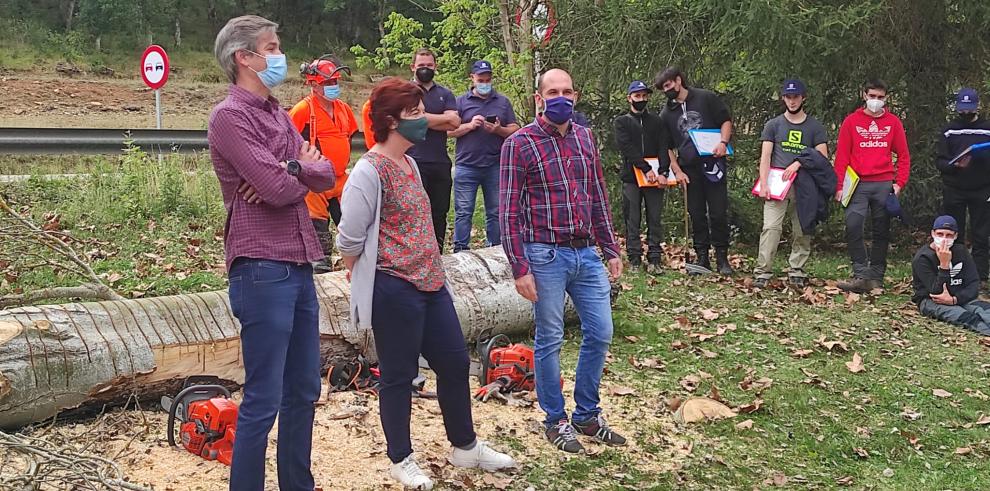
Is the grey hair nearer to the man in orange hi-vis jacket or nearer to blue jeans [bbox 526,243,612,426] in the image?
blue jeans [bbox 526,243,612,426]

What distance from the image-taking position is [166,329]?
5.48m

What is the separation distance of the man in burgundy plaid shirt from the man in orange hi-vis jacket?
370cm

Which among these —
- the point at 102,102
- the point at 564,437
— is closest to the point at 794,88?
the point at 564,437

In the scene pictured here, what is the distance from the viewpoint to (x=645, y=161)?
9.70 m

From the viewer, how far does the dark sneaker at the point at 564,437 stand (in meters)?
5.19

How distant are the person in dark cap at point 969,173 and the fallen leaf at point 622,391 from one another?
4747mm

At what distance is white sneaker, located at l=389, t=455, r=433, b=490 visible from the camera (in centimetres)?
453

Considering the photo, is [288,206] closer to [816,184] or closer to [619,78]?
[816,184]

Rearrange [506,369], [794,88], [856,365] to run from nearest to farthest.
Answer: [506,369], [856,365], [794,88]

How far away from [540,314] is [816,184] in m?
5.10

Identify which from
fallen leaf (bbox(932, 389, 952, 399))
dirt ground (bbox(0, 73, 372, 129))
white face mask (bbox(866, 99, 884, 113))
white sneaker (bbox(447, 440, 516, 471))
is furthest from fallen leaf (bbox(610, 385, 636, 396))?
dirt ground (bbox(0, 73, 372, 129))

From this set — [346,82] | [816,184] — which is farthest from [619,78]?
[346,82]

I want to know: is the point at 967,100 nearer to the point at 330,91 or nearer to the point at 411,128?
the point at 330,91

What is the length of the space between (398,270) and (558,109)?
1.29 meters
